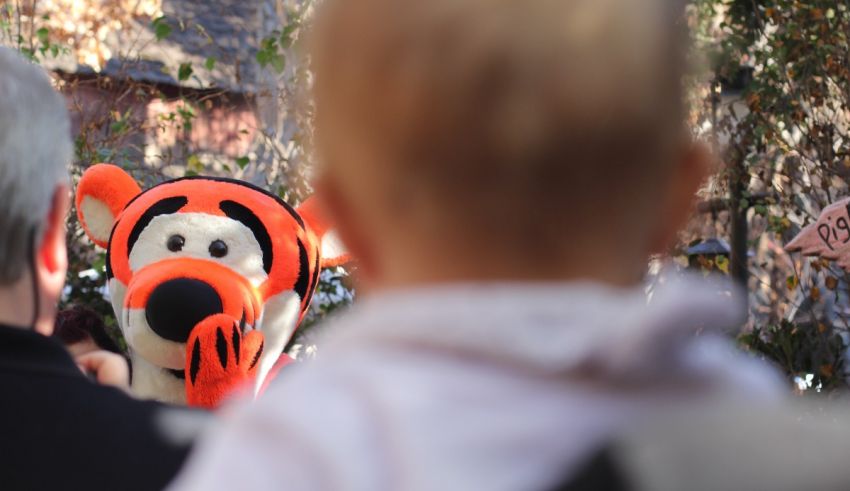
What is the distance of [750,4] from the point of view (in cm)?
806

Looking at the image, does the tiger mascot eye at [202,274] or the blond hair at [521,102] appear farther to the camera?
the tiger mascot eye at [202,274]

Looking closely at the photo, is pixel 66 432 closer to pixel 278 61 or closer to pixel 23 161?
pixel 23 161

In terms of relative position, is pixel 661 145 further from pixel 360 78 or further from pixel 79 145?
pixel 79 145

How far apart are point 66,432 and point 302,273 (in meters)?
2.63

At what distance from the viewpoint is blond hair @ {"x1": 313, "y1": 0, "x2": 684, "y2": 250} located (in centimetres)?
82

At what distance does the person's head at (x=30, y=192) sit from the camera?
1.43 m

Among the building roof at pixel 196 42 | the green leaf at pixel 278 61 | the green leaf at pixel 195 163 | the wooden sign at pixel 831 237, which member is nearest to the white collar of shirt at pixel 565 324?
the wooden sign at pixel 831 237

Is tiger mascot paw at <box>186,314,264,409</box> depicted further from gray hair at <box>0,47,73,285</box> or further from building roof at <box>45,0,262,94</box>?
building roof at <box>45,0,262,94</box>

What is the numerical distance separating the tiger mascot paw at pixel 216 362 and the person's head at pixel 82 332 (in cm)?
56

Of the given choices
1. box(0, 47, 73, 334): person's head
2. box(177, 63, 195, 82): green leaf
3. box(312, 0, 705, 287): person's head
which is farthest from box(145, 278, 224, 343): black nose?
box(177, 63, 195, 82): green leaf

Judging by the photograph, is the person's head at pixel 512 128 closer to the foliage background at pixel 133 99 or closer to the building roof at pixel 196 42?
the foliage background at pixel 133 99

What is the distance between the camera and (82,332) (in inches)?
161

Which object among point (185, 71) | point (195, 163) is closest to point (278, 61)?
point (185, 71)

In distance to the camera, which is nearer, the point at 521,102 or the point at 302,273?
the point at 521,102
